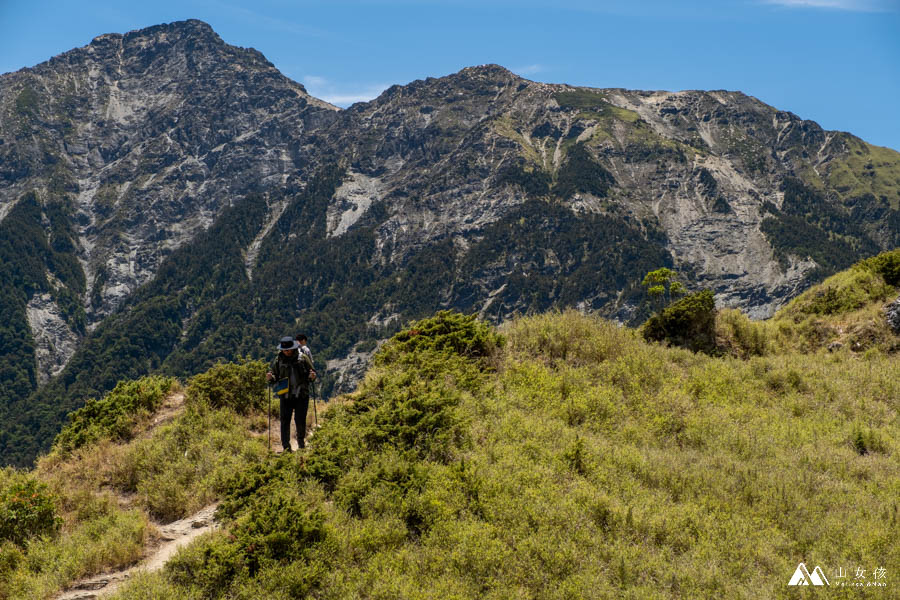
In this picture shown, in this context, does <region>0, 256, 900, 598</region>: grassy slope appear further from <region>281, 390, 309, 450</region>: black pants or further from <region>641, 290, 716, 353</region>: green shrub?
<region>641, 290, 716, 353</region>: green shrub

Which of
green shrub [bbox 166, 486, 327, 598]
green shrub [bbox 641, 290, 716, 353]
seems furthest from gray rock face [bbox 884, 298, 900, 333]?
green shrub [bbox 166, 486, 327, 598]

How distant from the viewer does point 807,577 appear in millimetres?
6820

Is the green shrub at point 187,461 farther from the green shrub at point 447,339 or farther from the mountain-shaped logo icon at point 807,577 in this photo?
the mountain-shaped logo icon at point 807,577

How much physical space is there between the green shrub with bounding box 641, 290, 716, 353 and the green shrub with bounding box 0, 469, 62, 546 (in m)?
16.6

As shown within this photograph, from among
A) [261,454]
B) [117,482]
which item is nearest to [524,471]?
[261,454]

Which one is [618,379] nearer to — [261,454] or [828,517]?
[828,517]

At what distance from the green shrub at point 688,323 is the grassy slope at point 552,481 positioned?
1630mm

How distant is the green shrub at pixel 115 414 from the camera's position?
13.5 meters

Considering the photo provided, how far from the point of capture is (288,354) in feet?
41.6

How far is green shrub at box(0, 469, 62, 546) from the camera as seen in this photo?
924cm

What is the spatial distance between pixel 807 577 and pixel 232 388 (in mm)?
13683

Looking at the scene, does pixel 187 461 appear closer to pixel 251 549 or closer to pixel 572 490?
pixel 251 549

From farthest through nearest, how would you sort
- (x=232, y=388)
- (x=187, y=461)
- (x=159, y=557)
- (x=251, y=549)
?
(x=232, y=388), (x=187, y=461), (x=159, y=557), (x=251, y=549)

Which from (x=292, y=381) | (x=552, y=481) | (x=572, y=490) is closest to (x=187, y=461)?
(x=292, y=381)
